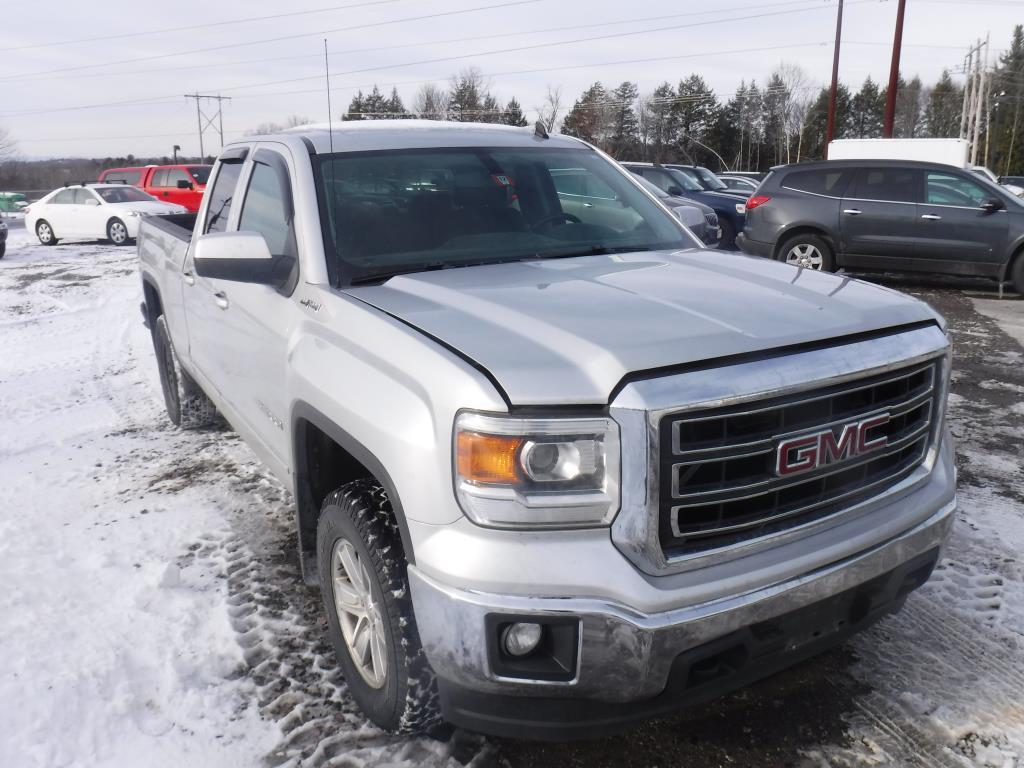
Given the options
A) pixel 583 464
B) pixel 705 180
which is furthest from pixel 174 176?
pixel 583 464

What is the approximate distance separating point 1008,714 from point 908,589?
0.58 meters

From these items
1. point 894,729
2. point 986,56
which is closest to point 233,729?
point 894,729

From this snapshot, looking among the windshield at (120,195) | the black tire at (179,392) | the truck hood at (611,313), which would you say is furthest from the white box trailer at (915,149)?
the truck hood at (611,313)

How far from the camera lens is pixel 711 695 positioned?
2148 mm

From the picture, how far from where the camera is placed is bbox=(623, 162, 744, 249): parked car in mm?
14919

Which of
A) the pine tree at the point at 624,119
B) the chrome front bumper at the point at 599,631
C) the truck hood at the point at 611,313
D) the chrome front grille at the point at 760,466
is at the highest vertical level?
the pine tree at the point at 624,119

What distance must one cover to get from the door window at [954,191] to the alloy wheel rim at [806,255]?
155 cm

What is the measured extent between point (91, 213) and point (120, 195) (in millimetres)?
808

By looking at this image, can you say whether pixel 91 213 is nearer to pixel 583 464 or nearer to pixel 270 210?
pixel 270 210

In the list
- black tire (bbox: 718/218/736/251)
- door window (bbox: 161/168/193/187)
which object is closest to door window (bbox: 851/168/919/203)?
black tire (bbox: 718/218/736/251)

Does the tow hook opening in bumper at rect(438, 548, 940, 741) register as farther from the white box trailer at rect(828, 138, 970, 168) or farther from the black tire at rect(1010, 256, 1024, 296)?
the white box trailer at rect(828, 138, 970, 168)

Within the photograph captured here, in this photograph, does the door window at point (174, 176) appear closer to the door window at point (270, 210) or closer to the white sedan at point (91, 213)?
the white sedan at point (91, 213)

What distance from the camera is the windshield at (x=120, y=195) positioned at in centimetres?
2034

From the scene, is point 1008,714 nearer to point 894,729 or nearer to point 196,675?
point 894,729
